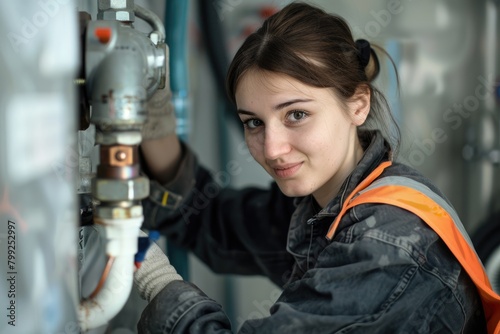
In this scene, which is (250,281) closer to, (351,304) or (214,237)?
(214,237)

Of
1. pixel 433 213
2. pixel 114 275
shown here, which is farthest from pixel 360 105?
pixel 114 275

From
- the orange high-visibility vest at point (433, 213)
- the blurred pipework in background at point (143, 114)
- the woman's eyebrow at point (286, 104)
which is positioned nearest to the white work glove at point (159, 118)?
the blurred pipework in background at point (143, 114)

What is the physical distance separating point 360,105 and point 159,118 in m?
0.34

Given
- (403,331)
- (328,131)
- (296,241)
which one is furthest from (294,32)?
(403,331)

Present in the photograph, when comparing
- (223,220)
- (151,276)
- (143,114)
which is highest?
(143,114)

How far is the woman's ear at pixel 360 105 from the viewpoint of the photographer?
3.00ft

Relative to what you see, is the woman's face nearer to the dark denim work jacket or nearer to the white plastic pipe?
the dark denim work jacket

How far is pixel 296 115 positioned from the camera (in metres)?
0.86

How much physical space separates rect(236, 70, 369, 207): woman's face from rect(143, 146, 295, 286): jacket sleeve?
27cm

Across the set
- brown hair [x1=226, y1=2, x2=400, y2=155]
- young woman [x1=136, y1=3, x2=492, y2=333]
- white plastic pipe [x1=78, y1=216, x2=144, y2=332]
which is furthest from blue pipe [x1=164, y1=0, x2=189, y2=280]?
white plastic pipe [x1=78, y1=216, x2=144, y2=332]

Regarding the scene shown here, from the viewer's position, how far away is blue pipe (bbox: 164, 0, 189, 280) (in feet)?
4.12

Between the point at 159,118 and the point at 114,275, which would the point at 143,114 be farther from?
the point at 159,118

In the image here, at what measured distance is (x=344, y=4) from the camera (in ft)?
4.75

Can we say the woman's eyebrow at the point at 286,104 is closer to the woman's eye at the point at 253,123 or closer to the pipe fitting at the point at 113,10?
the woman's eye at the point at 253,123
